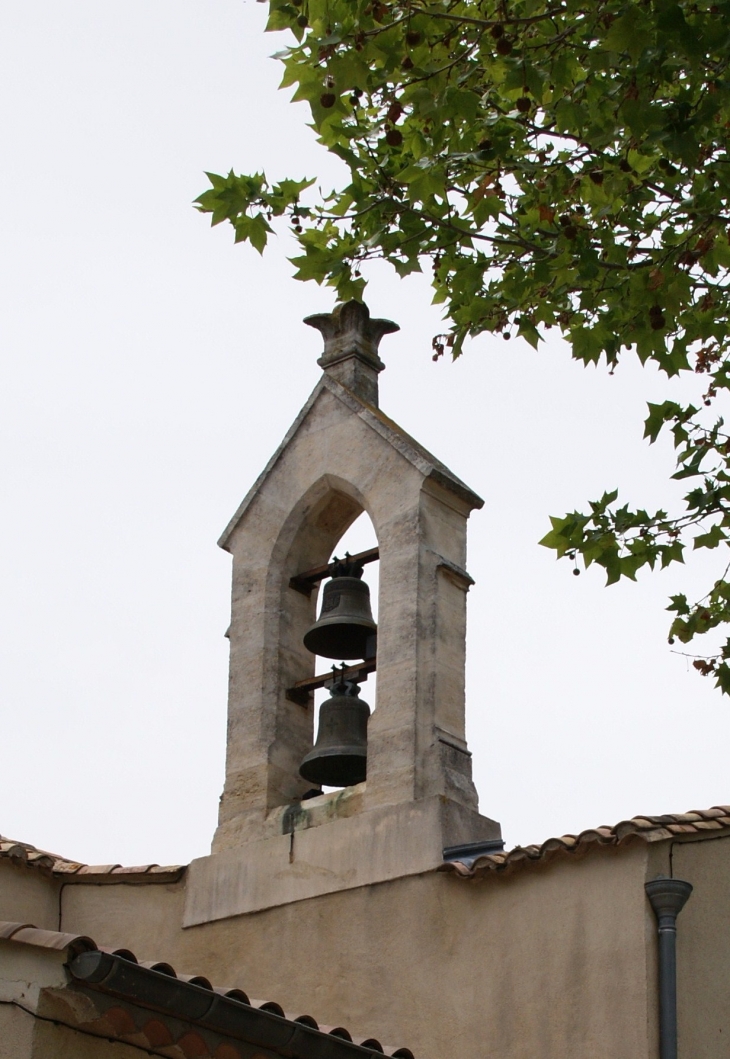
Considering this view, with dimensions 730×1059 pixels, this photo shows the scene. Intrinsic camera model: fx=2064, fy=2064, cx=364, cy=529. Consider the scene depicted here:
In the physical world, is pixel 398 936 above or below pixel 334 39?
below

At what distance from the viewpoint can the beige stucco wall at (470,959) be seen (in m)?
9.37

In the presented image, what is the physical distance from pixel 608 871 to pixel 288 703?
2521mm

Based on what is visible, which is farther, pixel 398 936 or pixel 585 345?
pixel 398 936

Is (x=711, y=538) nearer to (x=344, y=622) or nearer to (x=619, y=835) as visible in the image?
(x=619, y=835)

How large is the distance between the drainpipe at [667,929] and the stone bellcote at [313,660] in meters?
1.27

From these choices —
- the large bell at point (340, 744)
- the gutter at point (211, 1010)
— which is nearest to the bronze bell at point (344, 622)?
the large bell at point (340, 744)

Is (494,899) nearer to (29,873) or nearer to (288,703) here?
(288,703)

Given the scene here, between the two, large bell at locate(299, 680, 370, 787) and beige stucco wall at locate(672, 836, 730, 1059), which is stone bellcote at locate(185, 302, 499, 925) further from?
beige stucco wall at locate(672, 836, 730, 1059)

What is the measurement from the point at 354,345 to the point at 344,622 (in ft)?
5.85

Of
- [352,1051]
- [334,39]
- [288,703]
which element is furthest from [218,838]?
[334,39]

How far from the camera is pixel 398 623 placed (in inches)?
433

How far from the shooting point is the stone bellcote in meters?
10.5

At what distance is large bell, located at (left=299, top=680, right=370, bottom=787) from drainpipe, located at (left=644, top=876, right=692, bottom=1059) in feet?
7.05

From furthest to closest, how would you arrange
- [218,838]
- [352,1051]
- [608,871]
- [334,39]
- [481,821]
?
[218,838] < [481,821] < [608,871] < [352,1051] < [334,39]
